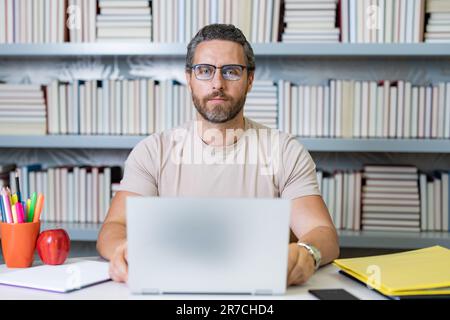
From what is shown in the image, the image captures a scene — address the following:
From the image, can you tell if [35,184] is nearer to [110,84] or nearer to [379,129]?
[110,84]

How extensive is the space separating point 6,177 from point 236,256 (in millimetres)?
1700

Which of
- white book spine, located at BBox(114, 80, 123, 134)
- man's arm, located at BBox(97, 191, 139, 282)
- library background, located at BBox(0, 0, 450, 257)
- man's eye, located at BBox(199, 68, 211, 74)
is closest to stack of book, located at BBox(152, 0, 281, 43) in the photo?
library background, located at BBox(0, 0, 450, 257)

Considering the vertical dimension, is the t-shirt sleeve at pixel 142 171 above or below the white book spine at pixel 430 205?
above

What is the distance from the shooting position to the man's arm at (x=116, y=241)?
41.4 inches

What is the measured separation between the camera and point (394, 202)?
2.23 m

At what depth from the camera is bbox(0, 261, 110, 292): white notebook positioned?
3.38 feet

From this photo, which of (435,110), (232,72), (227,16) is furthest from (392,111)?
(232,72)

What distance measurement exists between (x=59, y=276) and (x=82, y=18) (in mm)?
1362

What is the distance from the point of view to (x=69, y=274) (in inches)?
43.7

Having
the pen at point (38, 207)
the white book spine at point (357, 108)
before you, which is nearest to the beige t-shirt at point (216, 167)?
the pen at point (38, 207)

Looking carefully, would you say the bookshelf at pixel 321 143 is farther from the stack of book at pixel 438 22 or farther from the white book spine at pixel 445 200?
the stack of book at pixel 438 22

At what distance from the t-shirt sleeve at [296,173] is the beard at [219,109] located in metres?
0.16

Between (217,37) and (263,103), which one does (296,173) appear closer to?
(217,37)
